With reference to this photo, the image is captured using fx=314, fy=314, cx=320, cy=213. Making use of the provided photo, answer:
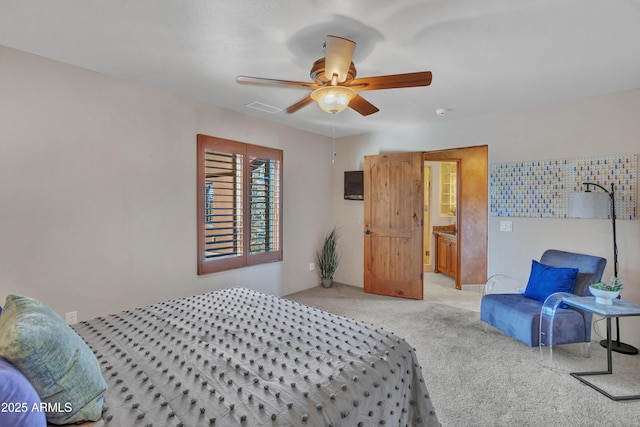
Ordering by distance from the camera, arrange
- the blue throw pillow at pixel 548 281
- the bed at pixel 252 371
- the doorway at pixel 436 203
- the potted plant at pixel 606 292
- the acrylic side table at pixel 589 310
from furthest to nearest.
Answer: the doorway at pixel 436 203, the blue throw pillow at pixel 548 281, the potted plant at pixel 606 292, the acrylic side table at pixel 589 310, the bed at pixel 252 371

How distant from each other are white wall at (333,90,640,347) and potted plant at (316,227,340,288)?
1.88 meters

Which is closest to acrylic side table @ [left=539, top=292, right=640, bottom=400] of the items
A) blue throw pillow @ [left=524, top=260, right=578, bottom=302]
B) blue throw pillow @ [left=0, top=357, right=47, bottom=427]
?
blue throw pillow @ [left=524, top=260, right=578, bottom=302]

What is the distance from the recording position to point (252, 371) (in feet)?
4.56

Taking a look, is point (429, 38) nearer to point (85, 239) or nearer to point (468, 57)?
point (468, 57)

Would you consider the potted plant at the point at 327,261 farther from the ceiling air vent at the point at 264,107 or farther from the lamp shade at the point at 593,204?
the lamp shade at the point at 593,204

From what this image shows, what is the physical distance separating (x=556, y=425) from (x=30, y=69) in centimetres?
453

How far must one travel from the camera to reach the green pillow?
37.0 inches

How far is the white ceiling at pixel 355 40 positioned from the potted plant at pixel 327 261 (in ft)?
8.88

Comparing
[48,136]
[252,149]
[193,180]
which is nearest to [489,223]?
[252,149]

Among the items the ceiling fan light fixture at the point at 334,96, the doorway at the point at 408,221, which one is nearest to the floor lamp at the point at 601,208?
the doorway at the point at 408,221

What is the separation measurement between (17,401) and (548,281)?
3.73 meters

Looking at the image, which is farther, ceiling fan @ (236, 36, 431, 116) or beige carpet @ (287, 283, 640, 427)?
beige carpet @ (287, 283, 640, 427)

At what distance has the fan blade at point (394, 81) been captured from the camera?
1.96m

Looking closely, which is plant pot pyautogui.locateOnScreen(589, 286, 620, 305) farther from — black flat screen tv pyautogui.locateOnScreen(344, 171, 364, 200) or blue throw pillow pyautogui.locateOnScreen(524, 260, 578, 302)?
black flat screen tv pyautogui.locateOnScreen(344, 171, 364, 200)
